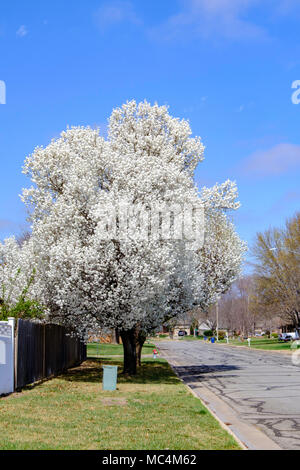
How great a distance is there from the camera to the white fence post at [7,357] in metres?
15.0

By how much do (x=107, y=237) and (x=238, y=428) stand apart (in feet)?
30.6

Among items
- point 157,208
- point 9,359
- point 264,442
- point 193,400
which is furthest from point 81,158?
point 264,442

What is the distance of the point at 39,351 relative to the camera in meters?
19.1

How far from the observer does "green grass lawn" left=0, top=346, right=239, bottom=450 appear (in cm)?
854

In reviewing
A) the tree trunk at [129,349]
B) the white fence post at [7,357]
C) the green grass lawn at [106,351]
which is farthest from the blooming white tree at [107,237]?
the green grass lawn at [106,351]

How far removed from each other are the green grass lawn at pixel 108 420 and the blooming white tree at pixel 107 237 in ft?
10.00

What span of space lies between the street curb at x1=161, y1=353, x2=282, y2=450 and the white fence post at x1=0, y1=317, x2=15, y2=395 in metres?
5.38

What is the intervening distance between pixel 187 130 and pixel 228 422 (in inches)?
685

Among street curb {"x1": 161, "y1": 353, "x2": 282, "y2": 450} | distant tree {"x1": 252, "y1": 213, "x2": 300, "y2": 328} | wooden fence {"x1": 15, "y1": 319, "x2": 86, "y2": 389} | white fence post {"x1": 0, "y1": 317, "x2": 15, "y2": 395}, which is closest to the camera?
street curb {"x1": 161, "y1": 353, "x2": 282, "y2": 450}

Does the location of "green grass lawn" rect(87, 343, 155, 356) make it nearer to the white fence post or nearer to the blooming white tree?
the blooming white tree

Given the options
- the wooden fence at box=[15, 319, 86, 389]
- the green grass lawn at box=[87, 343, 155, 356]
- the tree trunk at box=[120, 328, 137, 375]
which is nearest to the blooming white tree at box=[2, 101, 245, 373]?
the tree trunk at box=[120, 328, 137, 375]

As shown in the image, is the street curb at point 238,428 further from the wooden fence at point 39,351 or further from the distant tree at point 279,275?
the distant tree at point 279,275

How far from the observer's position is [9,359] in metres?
15.5
